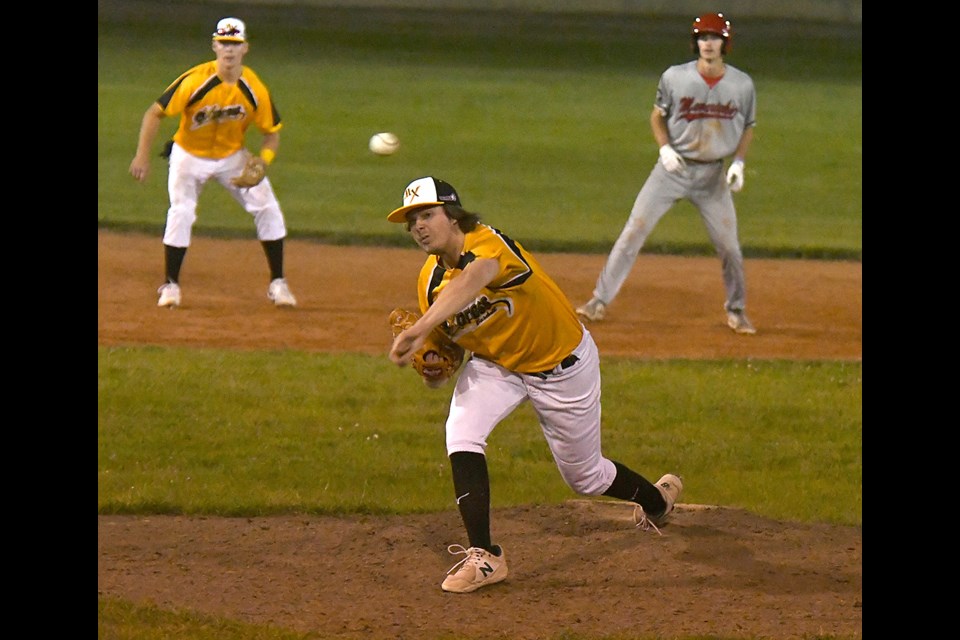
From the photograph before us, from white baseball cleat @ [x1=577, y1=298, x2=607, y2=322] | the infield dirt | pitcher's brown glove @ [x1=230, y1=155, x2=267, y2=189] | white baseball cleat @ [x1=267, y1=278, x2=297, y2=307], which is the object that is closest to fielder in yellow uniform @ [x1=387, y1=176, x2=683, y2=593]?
the infield dirt

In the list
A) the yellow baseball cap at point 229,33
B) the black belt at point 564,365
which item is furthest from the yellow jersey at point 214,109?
the black belt at point 564,365

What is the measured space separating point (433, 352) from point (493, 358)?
271 millimetres

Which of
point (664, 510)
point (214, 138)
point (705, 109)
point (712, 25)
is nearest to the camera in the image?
point (664, 510)

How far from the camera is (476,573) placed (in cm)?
640

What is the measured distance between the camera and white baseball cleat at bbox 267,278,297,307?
12570 millimetres

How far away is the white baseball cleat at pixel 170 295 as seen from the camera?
12367mm

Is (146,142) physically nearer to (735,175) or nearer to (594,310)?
(594,310)

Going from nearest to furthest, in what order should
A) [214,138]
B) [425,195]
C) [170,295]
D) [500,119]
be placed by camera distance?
1. [425,195]
2. [214,138]
3. [170,295]
4. [500,119]

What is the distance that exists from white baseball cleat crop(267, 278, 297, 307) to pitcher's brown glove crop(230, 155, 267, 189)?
1018 mm

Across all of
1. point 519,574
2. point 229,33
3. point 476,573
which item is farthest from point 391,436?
point 229,33

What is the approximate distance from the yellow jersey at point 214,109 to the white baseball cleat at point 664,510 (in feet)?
19.0

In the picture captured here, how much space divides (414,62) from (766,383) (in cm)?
2324

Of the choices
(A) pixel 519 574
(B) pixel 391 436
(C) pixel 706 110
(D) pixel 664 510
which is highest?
(C) pixel 706 110
